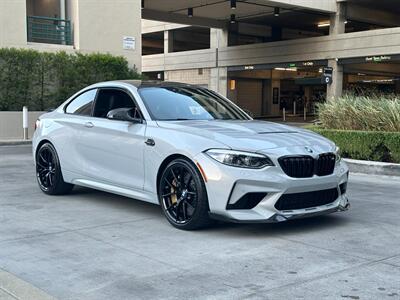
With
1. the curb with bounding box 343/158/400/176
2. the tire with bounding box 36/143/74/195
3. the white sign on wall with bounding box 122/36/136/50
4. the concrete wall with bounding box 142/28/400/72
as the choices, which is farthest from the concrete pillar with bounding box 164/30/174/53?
the tire with bounding box 36/143/74/195

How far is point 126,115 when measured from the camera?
6.48 metres

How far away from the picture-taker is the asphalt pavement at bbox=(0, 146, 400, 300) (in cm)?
409

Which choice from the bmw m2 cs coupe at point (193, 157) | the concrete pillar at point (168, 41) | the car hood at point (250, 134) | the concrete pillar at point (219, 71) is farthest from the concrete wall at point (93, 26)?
the concrete pillar at point (168, 41)

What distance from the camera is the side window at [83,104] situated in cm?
744

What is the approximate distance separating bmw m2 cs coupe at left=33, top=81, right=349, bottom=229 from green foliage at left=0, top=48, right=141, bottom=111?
11082mm

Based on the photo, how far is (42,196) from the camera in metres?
7.83

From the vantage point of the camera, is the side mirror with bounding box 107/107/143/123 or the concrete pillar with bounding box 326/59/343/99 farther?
the concrete pillar with bounding box 326/59/343/99

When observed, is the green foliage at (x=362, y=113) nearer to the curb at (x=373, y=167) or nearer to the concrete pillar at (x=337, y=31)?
the curb at (x=373, y=167)

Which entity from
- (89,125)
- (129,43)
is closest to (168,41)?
(129,43)

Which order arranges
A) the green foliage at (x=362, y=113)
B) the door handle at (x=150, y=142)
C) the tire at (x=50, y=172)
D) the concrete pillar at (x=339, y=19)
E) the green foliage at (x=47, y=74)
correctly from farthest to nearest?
the concrete pillar at (x=339, y=19), the green foliage at (x=47, y=74), the green foliage at (x=362, y=113), the tire at (x=50, y=172), the door handle at (x=150, y=142)

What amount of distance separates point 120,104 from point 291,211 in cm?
281

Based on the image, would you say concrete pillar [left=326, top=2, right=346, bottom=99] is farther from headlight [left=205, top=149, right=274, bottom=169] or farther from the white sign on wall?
headlight [left=205, top=149, right=274, bottom=169]

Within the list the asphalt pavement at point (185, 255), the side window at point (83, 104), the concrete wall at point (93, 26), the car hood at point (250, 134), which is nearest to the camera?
the asphalt pavement at point (185, 255)

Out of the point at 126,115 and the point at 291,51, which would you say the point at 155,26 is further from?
the point at 126,115
